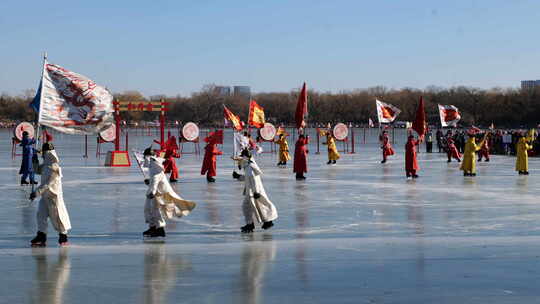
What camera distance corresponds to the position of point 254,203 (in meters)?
12.1

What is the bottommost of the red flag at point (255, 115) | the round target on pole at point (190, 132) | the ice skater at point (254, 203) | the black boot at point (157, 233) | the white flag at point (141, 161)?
the black boot at point (157, 233)

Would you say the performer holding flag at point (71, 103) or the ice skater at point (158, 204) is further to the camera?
the performer holding flag at point (71, 103)

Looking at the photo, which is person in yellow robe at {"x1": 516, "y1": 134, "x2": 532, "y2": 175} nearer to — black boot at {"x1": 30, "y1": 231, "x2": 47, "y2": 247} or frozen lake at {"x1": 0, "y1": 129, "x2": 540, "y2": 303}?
frozen lake at {"x1": 0, "y1": 129, "x2": 540, "y2": 303}

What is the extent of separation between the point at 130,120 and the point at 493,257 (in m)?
133

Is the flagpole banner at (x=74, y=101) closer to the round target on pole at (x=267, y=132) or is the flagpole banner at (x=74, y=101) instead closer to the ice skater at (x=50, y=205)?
the ice skater at (x=50, y=205)

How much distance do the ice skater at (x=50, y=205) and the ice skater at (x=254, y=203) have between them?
8.75 ft

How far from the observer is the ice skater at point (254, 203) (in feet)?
39.5

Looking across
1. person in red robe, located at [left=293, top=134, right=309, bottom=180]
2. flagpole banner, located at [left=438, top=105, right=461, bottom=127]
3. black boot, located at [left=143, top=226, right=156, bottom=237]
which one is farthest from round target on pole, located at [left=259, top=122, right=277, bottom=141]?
black boot, located at [left=143, top=226, right=156, bottom=237]

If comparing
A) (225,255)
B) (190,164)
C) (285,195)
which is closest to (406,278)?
(225,255)

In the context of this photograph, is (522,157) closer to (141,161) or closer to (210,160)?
(210,160)

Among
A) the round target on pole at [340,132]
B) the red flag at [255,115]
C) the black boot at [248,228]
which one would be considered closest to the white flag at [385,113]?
the round target on pole at [340,132]

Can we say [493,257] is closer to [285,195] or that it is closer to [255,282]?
[255,282]

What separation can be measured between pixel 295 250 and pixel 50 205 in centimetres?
318

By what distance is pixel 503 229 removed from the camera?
12406 millimetres
